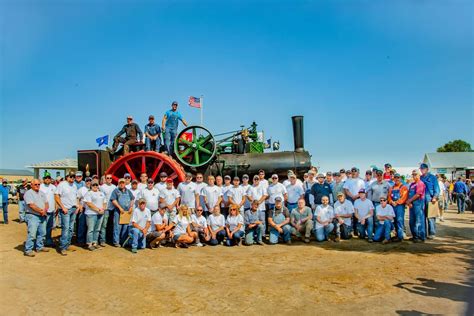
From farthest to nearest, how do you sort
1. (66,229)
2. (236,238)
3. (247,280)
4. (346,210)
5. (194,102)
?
(194,102) < (346,210) < (236,238) < (66,229) < (247,280)

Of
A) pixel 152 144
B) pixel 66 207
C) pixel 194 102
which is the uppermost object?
pixel 194 102

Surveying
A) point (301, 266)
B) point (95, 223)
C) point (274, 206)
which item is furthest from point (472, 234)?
point (95, 223)

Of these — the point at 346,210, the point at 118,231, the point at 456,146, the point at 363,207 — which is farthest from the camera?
the point at 456,146

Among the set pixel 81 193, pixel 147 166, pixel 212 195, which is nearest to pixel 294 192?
pixel 212 195

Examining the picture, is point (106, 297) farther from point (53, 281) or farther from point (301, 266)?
point (301, 266)

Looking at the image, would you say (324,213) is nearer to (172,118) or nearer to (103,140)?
(172,118)

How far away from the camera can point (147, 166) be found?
34.2 feet

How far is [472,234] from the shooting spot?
9867 millimetres

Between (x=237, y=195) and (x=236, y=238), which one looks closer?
(x=236, y=238)

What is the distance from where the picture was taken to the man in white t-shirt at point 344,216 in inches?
352

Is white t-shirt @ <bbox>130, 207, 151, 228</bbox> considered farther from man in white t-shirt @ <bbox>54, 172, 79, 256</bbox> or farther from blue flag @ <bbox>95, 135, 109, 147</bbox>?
blue flag @ <bbox>95, 135, 109, 147</bbox>

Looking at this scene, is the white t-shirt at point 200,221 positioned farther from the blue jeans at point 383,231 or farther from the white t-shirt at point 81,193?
the blue jeans at point 383,231

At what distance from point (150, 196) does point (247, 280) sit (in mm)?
3706

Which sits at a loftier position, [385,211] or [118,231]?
[385,211]
